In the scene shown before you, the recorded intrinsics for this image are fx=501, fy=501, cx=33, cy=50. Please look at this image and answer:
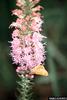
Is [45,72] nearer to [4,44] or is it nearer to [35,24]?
[4,44]

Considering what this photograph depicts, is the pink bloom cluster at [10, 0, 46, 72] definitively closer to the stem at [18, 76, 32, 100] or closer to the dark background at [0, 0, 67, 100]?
the stem at [18, 76, 32, 100]

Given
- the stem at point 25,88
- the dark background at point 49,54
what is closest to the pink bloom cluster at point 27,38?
the stem at point 25,88

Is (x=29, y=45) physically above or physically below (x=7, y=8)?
below

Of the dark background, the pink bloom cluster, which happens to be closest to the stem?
the pink bloom cluster

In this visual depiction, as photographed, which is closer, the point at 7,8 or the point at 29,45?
the point at 29,45

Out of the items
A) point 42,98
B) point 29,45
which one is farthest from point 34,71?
point 42,98

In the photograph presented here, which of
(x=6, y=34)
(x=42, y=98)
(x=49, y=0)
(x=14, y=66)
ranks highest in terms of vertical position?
(x=49, y=0)
